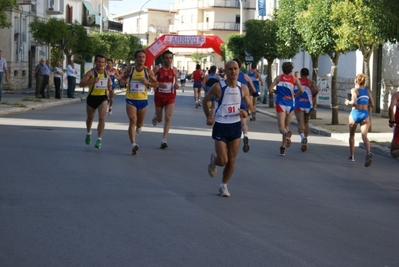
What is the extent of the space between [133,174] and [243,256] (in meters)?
5.64

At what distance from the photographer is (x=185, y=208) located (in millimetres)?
9875

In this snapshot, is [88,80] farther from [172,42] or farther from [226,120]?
[172,42]

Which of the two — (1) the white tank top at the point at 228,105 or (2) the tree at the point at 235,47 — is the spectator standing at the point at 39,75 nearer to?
(2) the tree at the point at 235,47

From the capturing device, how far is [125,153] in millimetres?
15844

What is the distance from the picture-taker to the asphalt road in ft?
24.5

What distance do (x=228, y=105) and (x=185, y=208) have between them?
1.82 metres

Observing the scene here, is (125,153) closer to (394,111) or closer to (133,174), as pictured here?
(133,174)

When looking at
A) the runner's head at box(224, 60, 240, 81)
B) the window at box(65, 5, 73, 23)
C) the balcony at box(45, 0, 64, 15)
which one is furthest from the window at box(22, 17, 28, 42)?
the runner's head at box(224, 60, 240, 81)

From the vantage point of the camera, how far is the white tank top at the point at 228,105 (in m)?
11.1

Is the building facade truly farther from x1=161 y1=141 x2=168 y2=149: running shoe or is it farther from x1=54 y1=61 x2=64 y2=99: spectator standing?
x1=161 y1=141 x2=168 y2=149: running shoe

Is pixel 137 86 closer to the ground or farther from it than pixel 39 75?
closer to the ground

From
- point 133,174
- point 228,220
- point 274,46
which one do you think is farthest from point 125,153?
point 274,46

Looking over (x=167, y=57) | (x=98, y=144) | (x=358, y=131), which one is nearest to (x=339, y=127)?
(x=358, y=131)

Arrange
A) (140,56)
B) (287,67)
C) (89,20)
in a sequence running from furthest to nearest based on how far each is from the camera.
A: 1. (89,20)
2. (287,67)
3. (140,56)
